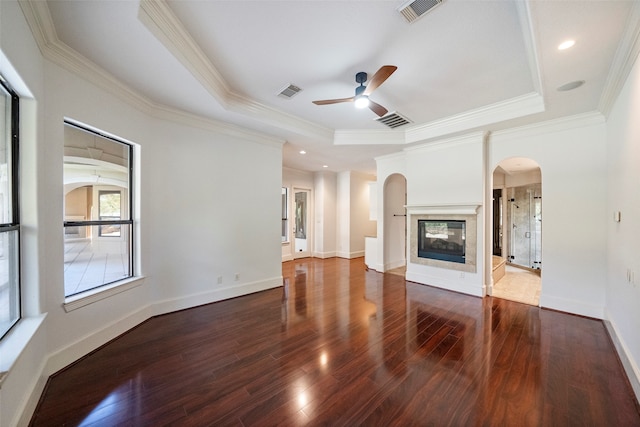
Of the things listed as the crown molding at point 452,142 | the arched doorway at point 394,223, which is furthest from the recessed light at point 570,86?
the arched doorway at point 394,223

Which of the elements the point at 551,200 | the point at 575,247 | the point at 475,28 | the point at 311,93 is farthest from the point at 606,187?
the point at 311,93

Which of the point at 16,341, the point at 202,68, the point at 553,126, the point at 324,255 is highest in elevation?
the point at 202,68

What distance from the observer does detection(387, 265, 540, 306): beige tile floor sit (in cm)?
428

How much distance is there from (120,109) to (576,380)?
5.27 m

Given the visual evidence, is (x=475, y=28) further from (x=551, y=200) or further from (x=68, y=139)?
(x=68, y=139)

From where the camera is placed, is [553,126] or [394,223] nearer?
[553,126]

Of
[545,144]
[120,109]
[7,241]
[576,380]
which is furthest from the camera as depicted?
[545,144]

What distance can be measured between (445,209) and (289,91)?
11.7 ft

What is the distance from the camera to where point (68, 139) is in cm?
249

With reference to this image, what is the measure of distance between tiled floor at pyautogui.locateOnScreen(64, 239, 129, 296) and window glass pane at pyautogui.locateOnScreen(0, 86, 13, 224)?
76cm

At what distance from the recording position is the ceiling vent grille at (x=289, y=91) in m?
3.25

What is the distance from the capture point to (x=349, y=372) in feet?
7.38

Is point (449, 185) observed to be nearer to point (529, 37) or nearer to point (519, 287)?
point (519, 287)

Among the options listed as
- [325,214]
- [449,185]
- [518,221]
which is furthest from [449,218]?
[325,214]
